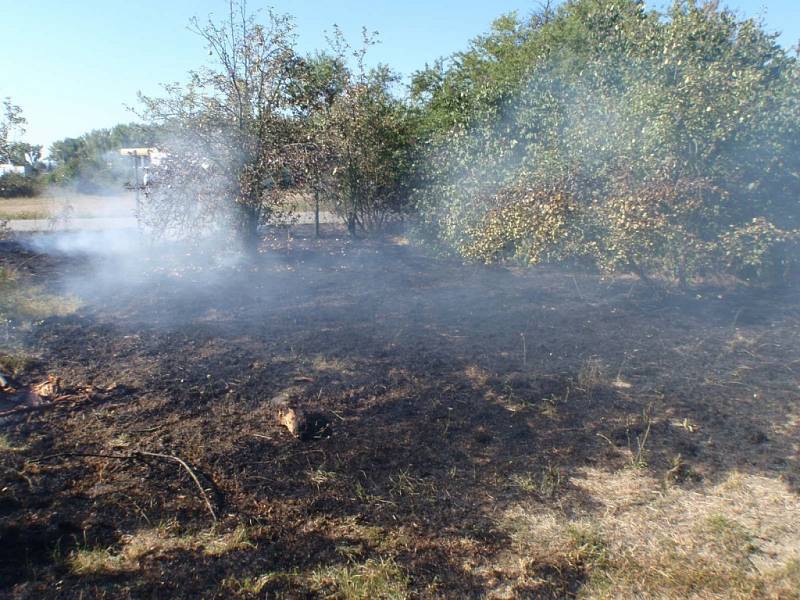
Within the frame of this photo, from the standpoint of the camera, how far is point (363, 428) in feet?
13.2

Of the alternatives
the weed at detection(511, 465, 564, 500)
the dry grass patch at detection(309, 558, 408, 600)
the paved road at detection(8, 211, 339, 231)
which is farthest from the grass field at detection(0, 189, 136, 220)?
the dry grass patch at detection(309, 558, 408, 600)

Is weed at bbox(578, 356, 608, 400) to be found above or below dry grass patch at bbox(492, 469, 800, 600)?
above

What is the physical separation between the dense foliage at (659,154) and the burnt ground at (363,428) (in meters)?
0.85

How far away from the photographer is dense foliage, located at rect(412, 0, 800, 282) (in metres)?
6.41

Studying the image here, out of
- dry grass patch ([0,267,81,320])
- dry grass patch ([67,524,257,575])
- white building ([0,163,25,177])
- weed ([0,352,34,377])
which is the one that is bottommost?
dry grass patch ([67,524,257,575])

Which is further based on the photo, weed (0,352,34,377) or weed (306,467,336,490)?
weed (0,352,34,377)

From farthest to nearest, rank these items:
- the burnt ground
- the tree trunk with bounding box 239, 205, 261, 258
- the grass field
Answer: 1. the grass field
2. the tree trunk with bounding box 239, 205, 261, 258
3. the burnt ground

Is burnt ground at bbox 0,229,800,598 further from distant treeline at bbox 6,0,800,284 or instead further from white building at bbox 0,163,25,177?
white building at bbox 0,163,25,177

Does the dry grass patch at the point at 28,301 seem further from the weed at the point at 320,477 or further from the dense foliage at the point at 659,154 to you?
the dense foliage at the point at 659,154

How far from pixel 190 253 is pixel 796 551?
28.1 ft

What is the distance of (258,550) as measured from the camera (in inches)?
110

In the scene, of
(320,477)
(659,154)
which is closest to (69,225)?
(659,154)

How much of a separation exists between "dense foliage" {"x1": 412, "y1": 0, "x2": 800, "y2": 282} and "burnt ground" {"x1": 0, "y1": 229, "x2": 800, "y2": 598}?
0.85 m

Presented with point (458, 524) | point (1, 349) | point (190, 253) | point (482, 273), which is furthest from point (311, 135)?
point (458, 524)
